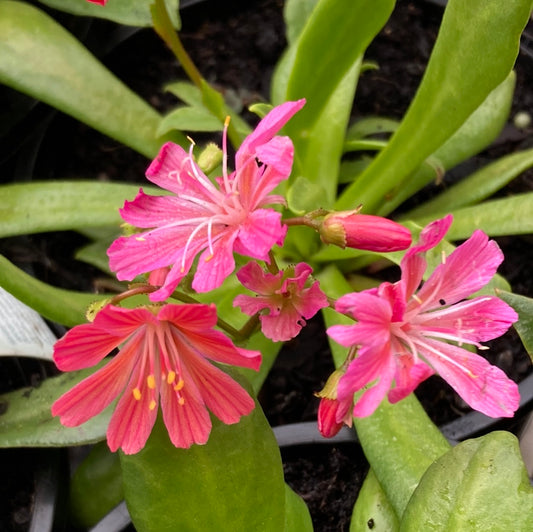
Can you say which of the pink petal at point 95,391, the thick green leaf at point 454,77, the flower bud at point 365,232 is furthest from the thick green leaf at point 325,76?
the pink petal at point 95,391

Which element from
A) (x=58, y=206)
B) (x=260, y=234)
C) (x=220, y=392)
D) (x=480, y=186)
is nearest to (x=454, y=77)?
(x=480, y=186)

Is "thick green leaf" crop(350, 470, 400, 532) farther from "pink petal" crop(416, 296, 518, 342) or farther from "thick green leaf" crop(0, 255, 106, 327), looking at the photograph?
"thick green leaf" crop(0, 255, 106, 327)

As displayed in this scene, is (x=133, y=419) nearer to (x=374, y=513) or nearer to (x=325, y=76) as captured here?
(x=374, y=513)

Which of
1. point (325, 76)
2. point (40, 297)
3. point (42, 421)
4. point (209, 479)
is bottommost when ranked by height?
point (42, 421)

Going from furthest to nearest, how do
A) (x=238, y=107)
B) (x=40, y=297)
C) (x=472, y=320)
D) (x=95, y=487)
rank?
(x=238, y=107), (x=95, y=487), (x=40, y=297), (x=472, y=320)

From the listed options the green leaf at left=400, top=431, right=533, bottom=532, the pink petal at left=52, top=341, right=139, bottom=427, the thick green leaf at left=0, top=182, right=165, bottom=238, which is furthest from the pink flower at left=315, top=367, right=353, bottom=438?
the thick green leaf at left=0, top=182, right=165, bottom=238

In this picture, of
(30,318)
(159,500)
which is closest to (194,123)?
(30,318)

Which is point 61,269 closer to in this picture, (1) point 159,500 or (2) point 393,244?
(1) point 159,500
